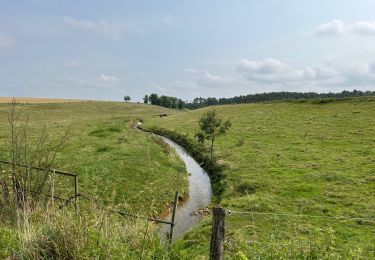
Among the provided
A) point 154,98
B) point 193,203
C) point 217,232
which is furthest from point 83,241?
point 154,98

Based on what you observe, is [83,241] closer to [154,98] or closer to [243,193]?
[243,193]

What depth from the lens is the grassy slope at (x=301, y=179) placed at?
1569 cm

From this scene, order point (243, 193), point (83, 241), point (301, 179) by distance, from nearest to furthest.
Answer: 1. point (83, 241)
2. point (243, 193)
3. point (301, 179)

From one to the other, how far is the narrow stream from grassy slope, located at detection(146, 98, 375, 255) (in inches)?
69.3

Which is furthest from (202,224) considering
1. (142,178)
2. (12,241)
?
(12,241)

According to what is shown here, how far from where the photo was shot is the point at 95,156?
30688 mm

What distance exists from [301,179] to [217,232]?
20.0 m

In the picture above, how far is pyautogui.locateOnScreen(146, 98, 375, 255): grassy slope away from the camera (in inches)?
618

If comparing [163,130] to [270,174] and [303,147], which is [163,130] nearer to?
[303,147]

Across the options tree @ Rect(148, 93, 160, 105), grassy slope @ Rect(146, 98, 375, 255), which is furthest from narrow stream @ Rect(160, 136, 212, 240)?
tree @ Rect(148, 93, 160, 105)

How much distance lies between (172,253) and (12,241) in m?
3.48

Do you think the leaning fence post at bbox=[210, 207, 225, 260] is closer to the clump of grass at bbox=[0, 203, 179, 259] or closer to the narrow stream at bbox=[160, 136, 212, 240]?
the clump of grass at bbox=[0, 203, 179, 259]

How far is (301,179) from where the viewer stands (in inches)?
1012

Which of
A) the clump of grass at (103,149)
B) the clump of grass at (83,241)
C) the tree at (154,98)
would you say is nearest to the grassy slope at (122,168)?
the clump of grass at (103,149)
